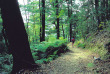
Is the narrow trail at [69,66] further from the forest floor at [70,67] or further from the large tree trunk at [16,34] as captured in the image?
the large tree trunk at [16,34]

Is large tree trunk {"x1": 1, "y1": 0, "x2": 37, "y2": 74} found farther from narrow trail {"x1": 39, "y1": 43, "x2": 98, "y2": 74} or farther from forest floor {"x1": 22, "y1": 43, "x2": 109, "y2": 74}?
narrow trail {"x1": 39, "y1": 43, "x2": 98, "y2": 74}

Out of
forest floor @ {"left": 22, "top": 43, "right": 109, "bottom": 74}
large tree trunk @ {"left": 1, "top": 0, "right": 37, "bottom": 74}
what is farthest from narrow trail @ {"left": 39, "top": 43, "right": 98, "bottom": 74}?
large tree trunk @ {"left": 1, "top": 0, "right": 37, "bottom": 74}

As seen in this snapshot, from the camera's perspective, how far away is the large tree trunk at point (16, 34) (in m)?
3.77

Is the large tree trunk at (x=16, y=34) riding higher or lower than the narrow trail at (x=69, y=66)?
higher

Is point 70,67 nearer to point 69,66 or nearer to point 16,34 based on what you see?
point 69,66

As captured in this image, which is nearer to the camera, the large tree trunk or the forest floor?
the large tree trunk

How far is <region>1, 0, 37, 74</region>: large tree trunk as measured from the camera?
12.4 feet

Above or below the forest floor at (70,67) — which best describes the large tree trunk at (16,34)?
above

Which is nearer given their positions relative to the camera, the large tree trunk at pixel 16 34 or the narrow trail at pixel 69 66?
the large tree trunk at pixel 16 34

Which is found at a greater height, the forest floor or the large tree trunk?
the large tree trunk

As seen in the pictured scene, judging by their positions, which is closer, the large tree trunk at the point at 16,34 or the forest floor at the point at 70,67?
the large tree trunk at the point at 16,34

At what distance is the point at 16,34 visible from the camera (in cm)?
390

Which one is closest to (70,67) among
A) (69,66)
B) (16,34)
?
(69,66)

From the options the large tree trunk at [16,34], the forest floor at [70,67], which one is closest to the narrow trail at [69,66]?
the forest floor at [70,67]
